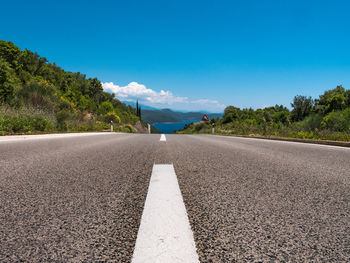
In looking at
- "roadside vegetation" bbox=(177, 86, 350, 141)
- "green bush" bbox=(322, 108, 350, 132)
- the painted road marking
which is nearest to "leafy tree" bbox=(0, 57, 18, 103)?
"roadside vegetation" bbox=(177, 86, 350, 141)

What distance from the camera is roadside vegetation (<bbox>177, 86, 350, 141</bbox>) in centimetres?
1074

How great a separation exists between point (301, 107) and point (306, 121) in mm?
24009

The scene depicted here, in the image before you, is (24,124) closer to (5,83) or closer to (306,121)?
(306,121)

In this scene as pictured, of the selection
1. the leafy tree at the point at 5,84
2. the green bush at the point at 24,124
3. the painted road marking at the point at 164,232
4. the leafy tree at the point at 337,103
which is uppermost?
the leafy tree at the point at 5,84

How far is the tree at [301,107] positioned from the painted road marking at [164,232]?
37241 millimetres

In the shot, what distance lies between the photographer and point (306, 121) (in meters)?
14.3

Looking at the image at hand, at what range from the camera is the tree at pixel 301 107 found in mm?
34562

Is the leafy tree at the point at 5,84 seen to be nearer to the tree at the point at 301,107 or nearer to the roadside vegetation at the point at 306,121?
the roadside vegetation at the point at 306,121

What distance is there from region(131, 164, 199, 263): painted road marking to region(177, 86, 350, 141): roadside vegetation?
8690mm

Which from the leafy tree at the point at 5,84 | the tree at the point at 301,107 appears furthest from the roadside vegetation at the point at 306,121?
the leafy tree at the point at 5,84

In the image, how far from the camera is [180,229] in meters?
1.27

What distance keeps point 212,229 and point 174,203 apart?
46 centimetres

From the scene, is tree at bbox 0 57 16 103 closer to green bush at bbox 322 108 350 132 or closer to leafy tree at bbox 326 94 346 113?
green bush at bbox 322 108 350 132

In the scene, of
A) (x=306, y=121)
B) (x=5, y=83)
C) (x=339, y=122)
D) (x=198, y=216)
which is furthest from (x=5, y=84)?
(x=198, y=216)
